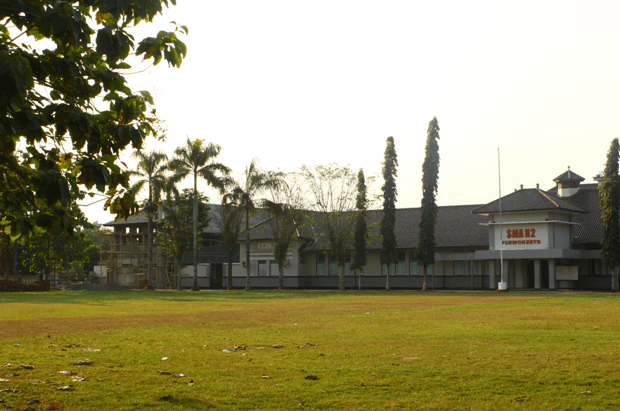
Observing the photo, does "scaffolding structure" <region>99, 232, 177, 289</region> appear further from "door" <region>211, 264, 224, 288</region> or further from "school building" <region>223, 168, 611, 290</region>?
"school building" <region>223, 168, 611, 290</region>

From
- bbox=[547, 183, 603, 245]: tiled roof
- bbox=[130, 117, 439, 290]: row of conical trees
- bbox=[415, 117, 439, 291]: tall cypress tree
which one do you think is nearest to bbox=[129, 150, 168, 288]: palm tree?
bbox=[130, 117, 439, 290]: row of conical trees

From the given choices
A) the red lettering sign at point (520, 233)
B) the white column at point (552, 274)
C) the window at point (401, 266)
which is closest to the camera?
the white column at point (552, 274)

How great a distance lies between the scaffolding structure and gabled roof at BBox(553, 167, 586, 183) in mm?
39226

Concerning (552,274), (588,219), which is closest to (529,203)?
(552,274)

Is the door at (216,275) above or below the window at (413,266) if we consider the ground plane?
below

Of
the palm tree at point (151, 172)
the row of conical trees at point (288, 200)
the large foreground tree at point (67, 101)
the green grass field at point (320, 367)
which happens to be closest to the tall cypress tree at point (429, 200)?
the row of conical trees at point (288, 200)

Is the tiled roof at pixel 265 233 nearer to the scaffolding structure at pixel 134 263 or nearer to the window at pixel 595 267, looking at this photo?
the scaffolding structure at pixel 134 263

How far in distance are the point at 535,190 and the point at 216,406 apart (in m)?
50.9

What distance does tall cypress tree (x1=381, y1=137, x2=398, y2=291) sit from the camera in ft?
184

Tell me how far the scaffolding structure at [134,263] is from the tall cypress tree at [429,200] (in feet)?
90.6

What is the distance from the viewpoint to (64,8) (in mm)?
5395

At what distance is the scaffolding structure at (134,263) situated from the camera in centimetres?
7038

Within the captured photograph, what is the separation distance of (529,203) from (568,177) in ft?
34.2

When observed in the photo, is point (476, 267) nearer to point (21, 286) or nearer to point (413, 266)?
point (413, 266)
